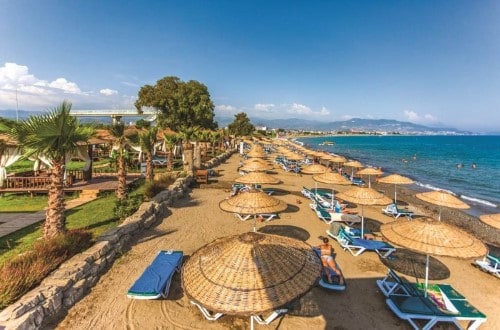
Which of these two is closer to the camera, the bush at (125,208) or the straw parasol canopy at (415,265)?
the straw parasol canopy at (415,265)

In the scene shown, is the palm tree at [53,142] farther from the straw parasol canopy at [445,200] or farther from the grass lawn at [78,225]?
the straw parasol canopy at [445,200]

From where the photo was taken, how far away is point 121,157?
12508mm

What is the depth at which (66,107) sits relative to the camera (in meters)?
7.86

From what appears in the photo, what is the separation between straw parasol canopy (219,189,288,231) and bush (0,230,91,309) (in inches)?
163

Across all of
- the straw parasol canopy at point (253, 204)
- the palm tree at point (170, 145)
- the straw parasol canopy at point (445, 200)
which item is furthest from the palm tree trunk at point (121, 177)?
the straw parasol canopy at point (445, 200)


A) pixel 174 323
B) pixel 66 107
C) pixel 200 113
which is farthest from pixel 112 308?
pixel 200 113

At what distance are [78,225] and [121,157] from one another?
3948 mm

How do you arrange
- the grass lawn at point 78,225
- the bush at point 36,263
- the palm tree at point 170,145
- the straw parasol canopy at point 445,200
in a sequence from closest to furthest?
the bush at point 36,263 < the grass lawn at point 78,225 < the straw parasol canopy at point 445,200 < the palm tree at point 170,145

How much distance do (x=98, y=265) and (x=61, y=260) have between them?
827 mm

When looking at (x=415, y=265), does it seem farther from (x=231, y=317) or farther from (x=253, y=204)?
(x=231, y=317)

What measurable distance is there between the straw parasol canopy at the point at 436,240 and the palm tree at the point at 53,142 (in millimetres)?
8770

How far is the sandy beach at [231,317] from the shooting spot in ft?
17.7

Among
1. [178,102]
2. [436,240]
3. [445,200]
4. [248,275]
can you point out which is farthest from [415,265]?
[178,102]

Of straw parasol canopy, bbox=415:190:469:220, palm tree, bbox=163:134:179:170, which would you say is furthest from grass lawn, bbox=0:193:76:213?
straw parasol canopy, bbox=415:190:469:220
